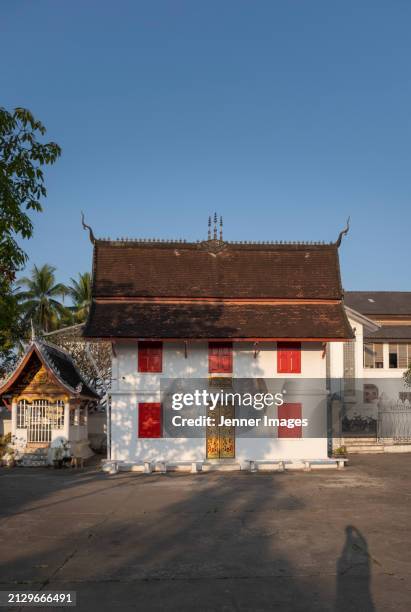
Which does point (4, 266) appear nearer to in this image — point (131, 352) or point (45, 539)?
point (45, 539)

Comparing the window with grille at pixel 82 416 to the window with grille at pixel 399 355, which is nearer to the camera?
the window with grille at pixel 82 416

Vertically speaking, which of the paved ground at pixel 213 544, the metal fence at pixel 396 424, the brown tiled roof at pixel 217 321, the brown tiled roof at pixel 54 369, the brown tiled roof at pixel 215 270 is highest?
the brown tiled roof at pixel 215 270

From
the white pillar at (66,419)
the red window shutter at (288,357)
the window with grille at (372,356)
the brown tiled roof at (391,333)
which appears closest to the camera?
the red window shutter at (288,357)

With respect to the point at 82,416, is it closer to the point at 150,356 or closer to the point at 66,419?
the point at 66,419

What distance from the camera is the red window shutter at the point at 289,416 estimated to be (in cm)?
2608

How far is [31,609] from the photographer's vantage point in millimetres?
8031

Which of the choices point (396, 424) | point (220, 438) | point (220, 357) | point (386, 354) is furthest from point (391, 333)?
point (220, 438)

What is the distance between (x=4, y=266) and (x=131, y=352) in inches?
663

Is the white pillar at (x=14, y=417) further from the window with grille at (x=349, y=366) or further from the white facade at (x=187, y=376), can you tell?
the window with grille at (x=349, y=366)

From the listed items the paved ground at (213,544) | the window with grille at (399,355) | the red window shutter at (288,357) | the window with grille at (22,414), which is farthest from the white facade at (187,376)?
the window with grille at (399,355)

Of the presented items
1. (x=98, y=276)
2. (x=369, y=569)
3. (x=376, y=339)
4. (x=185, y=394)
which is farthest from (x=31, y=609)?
(x=376, y=339)

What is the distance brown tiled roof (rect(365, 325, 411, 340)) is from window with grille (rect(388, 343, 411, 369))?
0.65 metres

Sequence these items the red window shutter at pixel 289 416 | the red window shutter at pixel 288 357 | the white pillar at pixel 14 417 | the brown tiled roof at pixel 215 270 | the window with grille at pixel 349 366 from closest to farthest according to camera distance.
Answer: the red window shutter at pixel 289 416 < the red window shutter at pixel 288 357 < the white pillar at pixel 14 417 < the brown tiled roof at pixel 215 270 < the window with grille at pixel 349 366

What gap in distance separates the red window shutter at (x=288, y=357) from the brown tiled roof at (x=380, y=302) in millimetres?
16732
